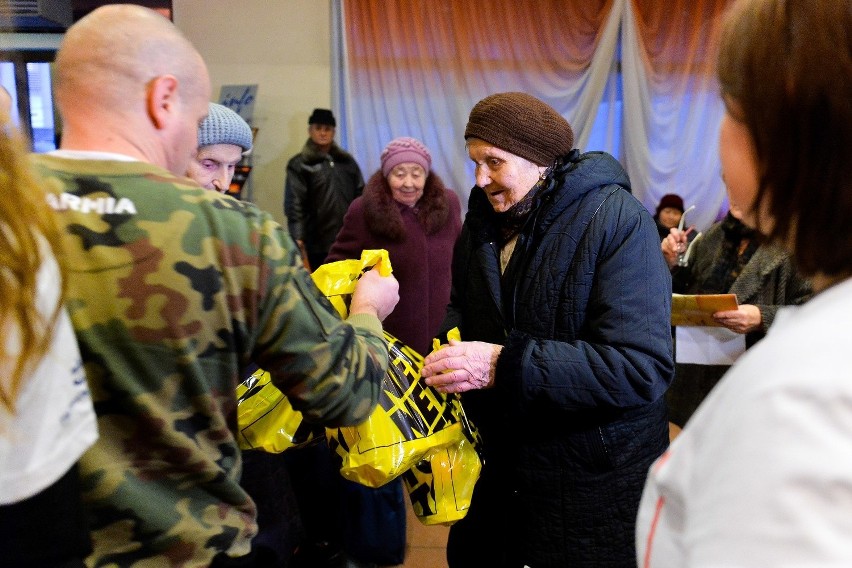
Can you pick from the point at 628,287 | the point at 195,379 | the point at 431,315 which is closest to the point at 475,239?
the point at 628,287

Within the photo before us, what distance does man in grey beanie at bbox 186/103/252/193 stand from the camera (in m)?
1.67

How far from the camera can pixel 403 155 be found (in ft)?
10.7

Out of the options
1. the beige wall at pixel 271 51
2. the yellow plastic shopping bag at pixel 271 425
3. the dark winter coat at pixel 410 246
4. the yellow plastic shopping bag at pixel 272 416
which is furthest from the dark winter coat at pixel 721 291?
the beige wall at pixel 271 51

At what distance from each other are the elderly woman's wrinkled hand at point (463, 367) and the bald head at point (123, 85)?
755mm

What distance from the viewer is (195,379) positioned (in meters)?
0.90

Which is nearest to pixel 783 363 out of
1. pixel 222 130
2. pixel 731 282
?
pixel 222 130

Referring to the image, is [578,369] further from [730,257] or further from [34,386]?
[730,257]

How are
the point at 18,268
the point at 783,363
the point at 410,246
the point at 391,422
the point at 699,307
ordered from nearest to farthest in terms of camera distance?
the point at 783,363, the point at 18,268, the point at 391,422, the point at 699,307, the point at 410,246

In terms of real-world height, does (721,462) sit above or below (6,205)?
below

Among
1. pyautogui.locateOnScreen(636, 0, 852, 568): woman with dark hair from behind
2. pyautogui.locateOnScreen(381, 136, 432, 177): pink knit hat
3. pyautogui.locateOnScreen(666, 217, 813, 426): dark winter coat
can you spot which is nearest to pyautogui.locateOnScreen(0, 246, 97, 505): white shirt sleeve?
pyautogui.locateOnScreen(636, 0, 852, 568): woman with dark hair from behind

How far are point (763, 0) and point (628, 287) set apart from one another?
0.90m

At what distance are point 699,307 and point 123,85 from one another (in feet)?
5.88

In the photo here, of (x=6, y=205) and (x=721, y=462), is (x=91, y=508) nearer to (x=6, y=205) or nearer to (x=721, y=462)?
(x=6, y=205)

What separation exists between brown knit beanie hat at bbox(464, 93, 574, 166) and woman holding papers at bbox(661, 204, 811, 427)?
800mm
